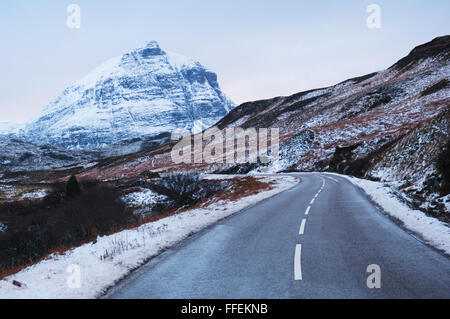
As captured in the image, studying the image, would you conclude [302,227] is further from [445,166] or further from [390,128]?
[390,128]

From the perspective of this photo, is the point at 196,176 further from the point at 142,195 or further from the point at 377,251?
the point at 377,251

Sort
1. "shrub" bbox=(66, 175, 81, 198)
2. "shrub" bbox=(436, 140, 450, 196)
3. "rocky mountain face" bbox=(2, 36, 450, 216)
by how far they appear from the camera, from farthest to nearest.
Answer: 1. "shrub" bbox=(66, 175, 81, 198)
2. "rocky mountain face" bbox=(2, 36, 450, 216)
3. "shrub" bbox=(436, 140, 450, 196)

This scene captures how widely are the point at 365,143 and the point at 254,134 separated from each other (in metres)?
56.8

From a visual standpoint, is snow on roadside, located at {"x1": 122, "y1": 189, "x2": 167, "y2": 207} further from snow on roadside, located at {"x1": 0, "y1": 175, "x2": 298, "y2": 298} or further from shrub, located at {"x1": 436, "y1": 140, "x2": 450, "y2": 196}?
shrub, located at {"x1": 436, "y1": 140, "x2": 450, "y2": 196}

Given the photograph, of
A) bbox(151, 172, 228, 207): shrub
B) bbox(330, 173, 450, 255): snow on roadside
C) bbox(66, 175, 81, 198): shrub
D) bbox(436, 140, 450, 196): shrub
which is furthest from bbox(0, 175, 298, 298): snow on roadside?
bbox(66, 175, 81, 198): shrub

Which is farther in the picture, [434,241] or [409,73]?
[409,73]

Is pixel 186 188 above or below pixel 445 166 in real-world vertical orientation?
below

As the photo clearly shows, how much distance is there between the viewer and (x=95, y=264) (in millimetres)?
7082

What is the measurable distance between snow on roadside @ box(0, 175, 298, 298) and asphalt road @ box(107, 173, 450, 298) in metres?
0.39

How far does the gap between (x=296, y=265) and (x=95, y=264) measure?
4.64 metres

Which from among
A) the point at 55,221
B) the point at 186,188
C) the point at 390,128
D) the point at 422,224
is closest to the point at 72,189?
the point at 55,221

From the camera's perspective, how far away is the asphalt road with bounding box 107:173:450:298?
529 cm
